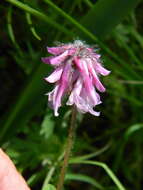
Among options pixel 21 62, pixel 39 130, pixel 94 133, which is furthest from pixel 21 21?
pixel 94 133

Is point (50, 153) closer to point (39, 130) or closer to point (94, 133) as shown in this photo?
point (39, 130)

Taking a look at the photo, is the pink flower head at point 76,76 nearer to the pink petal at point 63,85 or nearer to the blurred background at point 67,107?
the pink petal at point 63,85

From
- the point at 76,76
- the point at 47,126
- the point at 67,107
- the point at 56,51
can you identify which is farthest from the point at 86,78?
the point at 47,126

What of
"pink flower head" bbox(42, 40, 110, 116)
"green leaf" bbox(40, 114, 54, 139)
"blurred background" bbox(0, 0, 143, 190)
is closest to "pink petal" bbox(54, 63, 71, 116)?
"pink flower head" bbox(42, 40, 110, 116)

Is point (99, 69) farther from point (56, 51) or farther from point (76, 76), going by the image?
point (56, 51)

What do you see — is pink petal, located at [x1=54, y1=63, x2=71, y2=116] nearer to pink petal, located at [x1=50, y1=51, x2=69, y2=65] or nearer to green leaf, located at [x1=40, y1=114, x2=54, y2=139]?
pink petal, located at [x1=50, y1=51, x2=69, y2=65]

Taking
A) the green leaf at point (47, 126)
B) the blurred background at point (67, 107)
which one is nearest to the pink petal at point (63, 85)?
the blurred background at point (67, 107)
